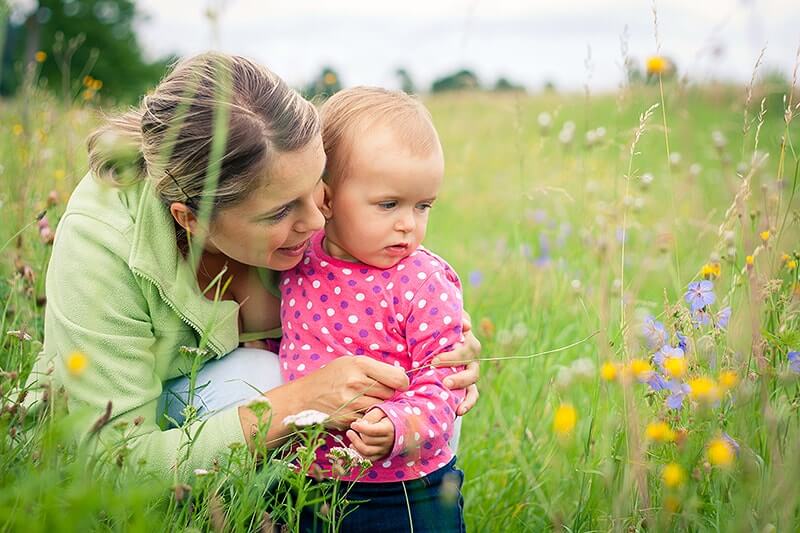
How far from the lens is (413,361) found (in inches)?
74.9

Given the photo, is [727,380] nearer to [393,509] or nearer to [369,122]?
[393,509]

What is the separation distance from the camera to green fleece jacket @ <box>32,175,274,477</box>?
5.89 feet

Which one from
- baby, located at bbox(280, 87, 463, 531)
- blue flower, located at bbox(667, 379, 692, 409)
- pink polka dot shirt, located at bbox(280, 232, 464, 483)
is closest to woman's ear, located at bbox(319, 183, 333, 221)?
baby, located at bbox(280, 87, 463, 531)

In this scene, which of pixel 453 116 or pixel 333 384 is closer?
pixel 333 384

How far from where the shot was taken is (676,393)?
1571 mm

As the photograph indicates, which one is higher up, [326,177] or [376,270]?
[326,177]

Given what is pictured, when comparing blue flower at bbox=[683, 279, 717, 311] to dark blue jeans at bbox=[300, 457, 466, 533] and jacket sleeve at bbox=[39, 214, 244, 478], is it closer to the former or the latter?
dark blue jeans at bbox=[300, 457, 466, 533]

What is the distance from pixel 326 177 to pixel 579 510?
3.27 ft

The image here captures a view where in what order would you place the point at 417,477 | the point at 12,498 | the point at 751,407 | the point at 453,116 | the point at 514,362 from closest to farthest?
the point at 12,498 → the point at 751,407 → the point at 417,477 → the point at 514,362 → the point at 453,116

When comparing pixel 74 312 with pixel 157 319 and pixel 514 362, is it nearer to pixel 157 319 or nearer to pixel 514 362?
pixel 157 319

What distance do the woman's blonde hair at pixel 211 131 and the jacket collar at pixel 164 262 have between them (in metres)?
0.05

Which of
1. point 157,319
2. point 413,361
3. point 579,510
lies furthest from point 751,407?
point 157,319

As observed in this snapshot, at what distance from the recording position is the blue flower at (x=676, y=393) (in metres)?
1.55

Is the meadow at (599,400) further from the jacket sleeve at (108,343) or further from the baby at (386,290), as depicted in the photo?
the baby at (386,290)
